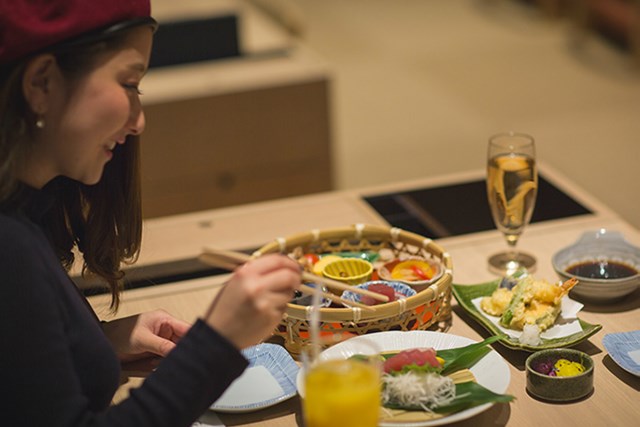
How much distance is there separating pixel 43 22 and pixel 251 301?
411 millimetres

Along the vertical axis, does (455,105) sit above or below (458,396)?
below

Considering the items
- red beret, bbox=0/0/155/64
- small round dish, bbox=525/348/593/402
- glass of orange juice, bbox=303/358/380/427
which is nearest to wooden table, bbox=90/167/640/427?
small round dish, bbox=525/348/593/402

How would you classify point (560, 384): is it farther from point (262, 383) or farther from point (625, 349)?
point (262, 383)

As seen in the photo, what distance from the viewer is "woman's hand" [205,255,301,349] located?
1181 mm

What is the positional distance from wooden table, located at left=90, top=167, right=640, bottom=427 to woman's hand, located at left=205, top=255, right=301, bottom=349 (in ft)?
0.82

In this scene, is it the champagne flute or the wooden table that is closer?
the wooden table

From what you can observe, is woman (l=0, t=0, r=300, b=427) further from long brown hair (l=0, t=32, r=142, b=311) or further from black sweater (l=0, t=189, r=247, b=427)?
long brown hair (l=0, t=32, r=142, b=311)

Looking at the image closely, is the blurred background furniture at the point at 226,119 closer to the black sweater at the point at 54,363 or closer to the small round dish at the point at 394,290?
the small round dish at the point at 394,290

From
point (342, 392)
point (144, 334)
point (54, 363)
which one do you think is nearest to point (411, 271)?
point (144, 334)

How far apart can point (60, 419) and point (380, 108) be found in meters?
4.21

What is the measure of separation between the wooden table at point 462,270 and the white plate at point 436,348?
0.14 ft

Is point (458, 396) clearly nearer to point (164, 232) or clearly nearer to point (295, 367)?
point (295, 367)

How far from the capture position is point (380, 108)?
5230mm

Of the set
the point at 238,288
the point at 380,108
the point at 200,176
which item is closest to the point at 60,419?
the point at 238,288
